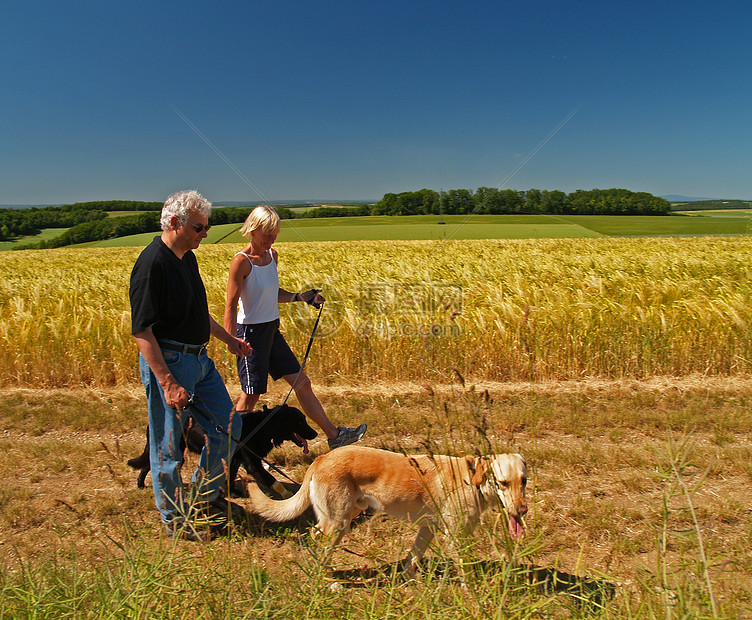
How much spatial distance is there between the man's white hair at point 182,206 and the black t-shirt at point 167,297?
0.54 feet

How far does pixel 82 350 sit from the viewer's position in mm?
6484

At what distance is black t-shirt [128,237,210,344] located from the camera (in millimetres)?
2826

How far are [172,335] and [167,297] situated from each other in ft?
0.83

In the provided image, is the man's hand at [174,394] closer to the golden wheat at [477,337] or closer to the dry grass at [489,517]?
the dry grass at [489,517]

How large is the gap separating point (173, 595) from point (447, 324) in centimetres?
512

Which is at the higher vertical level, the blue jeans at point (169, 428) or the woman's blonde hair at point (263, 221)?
the woman's blonde hair at point (263, 221)

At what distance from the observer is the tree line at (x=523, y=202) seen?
894 centimetres

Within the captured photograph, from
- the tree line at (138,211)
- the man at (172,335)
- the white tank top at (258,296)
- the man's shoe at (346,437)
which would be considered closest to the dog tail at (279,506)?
the man at (172,335)

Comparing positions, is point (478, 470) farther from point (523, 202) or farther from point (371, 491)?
point (523, 202)

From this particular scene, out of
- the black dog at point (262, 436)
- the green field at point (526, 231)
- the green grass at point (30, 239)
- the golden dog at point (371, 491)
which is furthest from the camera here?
the green grass at point (30, 239)

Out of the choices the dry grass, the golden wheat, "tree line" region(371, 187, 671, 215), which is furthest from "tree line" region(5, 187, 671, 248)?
the dry grass

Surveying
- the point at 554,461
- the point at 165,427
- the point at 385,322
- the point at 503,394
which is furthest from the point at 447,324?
the point at 165,427

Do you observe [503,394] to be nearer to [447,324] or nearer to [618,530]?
[447,324]

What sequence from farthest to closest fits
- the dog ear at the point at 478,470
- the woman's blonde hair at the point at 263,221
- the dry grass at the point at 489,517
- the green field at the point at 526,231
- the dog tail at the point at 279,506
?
the green field at the point at 526,231
the woman's blonde hair at the point at 263,221
the dog tail at the point at 279,506
the dog ear at the point at 478,470
the dry grass at the point at 489,517
